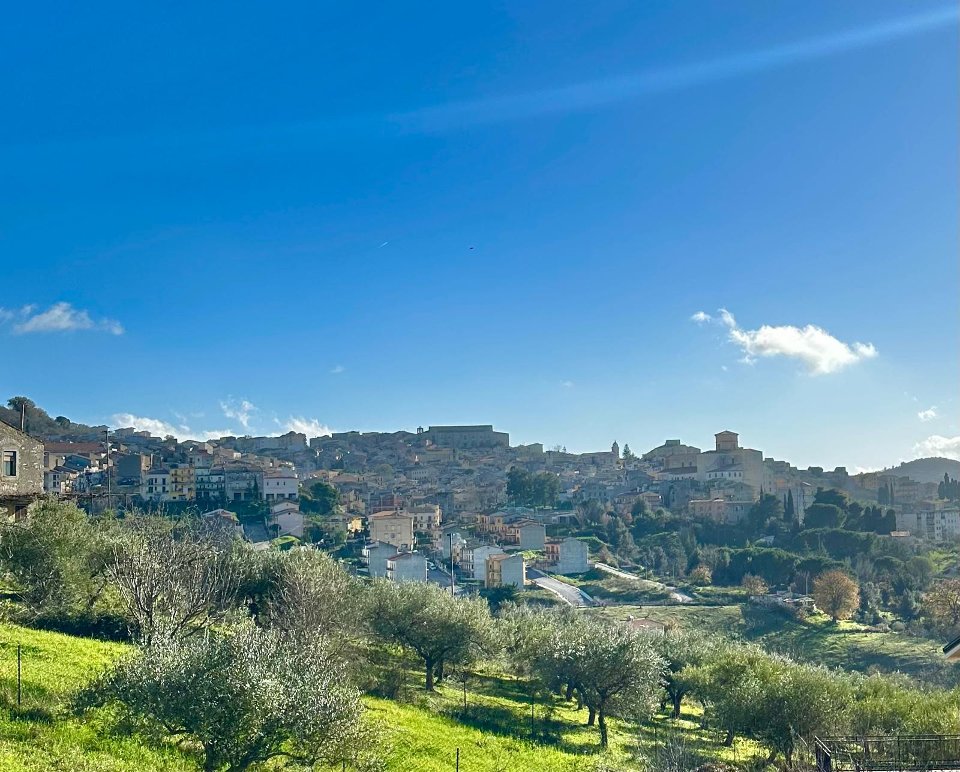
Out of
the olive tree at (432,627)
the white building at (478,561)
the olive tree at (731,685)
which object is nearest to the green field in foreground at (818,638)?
the white building at (478,561)

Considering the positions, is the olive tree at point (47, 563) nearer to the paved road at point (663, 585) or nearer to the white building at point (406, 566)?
the white building at point (406, 566)

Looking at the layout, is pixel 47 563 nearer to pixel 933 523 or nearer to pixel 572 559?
pixel 572 559

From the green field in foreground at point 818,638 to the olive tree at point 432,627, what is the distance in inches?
1098

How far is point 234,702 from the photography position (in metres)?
13.8

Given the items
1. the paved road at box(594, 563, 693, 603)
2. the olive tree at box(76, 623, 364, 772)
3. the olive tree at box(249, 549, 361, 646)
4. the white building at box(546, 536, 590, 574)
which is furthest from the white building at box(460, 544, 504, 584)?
the olive tree at box(76, 623, 364, 772)

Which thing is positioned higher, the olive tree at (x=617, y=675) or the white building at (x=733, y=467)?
the white building at (x=733, y=467)

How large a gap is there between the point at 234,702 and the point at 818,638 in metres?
59.5

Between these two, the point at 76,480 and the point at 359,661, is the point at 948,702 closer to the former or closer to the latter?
the point at 359,661

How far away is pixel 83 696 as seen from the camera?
49.5 feet

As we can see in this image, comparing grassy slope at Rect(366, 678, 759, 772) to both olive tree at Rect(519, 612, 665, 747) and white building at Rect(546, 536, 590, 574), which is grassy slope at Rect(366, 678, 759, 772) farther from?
white building at Rect(546, 536, 590, 574)

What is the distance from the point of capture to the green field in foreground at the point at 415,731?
1529cm

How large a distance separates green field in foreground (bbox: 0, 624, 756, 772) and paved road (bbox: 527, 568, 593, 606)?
131 ft

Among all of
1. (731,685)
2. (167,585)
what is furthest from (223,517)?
(731,685)

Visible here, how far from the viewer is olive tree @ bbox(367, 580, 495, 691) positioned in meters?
32.3
